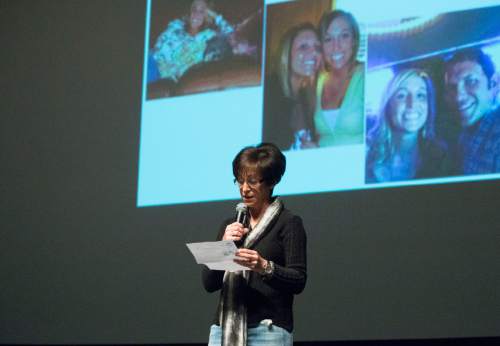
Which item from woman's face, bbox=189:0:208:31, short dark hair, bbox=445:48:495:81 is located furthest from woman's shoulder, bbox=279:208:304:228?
woman's face, bbox=189:0:208:31

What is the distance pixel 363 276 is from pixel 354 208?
0.29 metres

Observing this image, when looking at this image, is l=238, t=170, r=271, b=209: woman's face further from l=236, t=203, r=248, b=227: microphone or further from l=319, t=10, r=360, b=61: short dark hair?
l=319, t=10, r=360, b=61: short dark hair

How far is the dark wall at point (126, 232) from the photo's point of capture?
147 inches

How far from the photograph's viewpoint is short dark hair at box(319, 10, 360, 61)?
400 cm

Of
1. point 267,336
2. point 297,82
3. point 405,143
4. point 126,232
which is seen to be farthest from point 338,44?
point 267,336

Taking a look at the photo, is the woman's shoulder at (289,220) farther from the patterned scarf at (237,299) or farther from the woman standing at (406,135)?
the woman standing at (406,135)

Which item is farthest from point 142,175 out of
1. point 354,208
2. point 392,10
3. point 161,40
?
point 392,10

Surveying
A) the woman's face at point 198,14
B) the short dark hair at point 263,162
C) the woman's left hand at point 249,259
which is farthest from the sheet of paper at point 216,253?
the woman's face at point 198,14

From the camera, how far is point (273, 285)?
2.43m

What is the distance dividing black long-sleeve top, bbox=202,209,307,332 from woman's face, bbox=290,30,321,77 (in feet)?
5.47

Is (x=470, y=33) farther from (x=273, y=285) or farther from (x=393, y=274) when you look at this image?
(x=273, y=285)

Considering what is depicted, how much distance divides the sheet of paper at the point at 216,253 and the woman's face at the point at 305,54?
73.9 inches

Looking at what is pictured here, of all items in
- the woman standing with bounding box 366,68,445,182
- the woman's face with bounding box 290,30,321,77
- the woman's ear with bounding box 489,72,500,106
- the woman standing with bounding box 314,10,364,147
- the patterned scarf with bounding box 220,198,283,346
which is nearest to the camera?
the patterned scarf with bounding box 220,198,283,346

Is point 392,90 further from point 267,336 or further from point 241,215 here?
point 267,336
